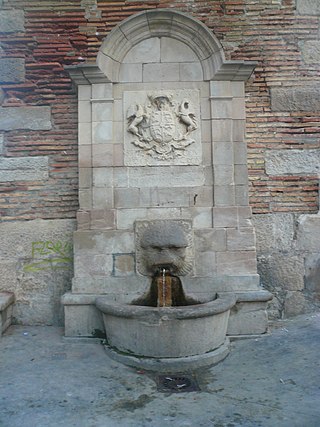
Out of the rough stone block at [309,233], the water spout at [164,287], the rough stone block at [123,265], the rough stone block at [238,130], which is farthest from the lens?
the rough stone block at [309,233]

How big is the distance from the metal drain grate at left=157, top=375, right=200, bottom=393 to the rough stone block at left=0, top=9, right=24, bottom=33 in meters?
4.34

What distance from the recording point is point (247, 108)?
15.5 feet

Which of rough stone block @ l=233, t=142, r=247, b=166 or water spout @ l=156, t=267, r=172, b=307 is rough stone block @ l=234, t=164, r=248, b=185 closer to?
rough stone block @ l=233, t=142, r=247, b=166

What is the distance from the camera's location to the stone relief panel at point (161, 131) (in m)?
4.46

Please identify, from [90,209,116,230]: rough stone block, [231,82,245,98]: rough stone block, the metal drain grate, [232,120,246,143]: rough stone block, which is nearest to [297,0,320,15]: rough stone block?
[231,82,245,98]: rough stone block

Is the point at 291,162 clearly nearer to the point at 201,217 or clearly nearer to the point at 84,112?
the point at 201,217

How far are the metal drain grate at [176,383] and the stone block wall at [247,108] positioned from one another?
1735mm

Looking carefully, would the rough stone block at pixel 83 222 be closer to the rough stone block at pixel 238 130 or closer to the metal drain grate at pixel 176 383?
the metal drain grate at pixel 176 383

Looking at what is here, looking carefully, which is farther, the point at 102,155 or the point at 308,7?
the point at 308,7

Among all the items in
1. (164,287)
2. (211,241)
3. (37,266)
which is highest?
(211,241)

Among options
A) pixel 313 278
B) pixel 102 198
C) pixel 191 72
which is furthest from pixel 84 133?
pixel 313 278

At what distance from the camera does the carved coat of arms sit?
14.6ft

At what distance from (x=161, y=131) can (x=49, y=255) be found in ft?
6.44

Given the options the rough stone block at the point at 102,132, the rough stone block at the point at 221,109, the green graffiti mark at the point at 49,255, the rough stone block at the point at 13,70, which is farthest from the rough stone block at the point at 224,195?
the rough stone block at the point at 13,70
